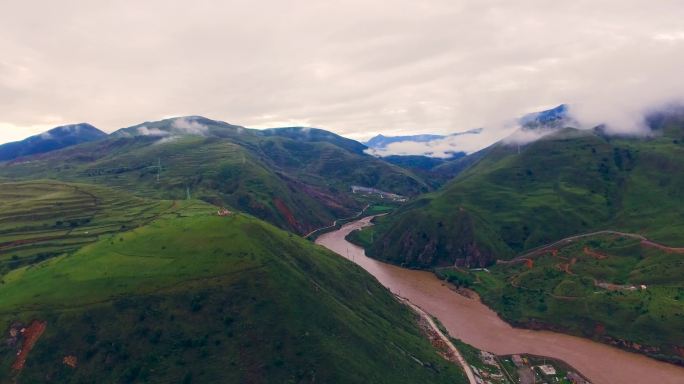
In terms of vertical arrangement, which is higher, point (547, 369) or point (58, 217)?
point (58, 217)

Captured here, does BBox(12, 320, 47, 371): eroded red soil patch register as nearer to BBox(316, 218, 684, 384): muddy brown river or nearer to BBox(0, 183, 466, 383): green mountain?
BBox(0, 183, 466, 383): green mountain

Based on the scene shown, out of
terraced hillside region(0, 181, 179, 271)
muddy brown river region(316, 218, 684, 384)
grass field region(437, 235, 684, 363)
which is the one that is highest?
terraced hillside region(0, 181, 179, 271)

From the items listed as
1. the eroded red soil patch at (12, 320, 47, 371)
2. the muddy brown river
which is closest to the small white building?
the muddy brown river

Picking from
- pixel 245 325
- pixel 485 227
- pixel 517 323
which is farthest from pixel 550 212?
pixel 245 325

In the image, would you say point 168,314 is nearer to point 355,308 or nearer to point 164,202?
point 355,308

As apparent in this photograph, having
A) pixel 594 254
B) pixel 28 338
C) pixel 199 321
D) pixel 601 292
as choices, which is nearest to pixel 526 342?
pixel 601 292

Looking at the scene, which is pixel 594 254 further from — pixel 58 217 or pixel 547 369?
pixel 58 217
